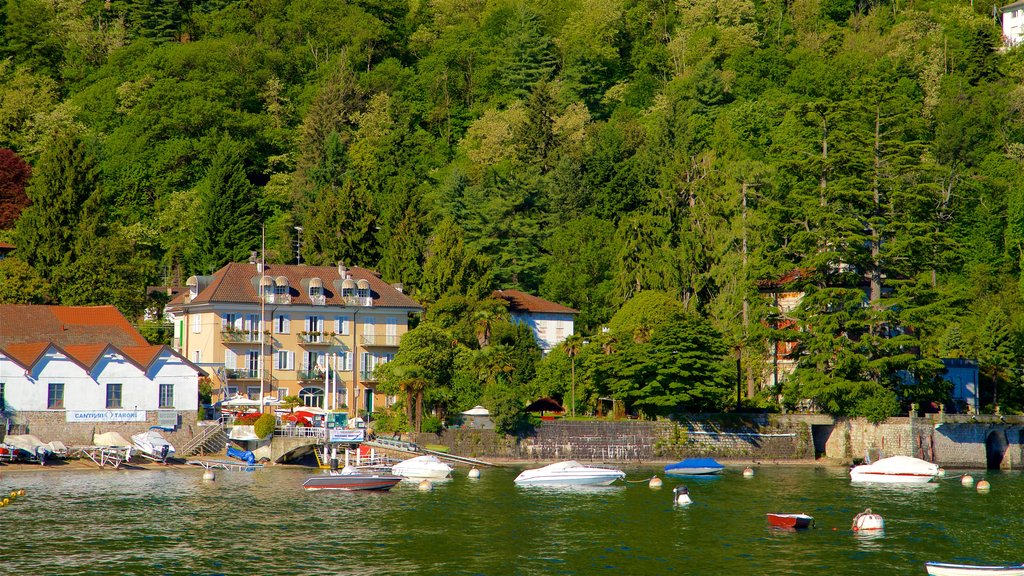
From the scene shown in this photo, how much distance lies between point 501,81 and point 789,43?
119 ft

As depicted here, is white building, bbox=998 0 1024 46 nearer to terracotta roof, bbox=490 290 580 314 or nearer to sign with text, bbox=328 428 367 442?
terracotta roof, bbox=490 290 580 314

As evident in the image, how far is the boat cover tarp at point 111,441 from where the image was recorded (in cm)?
7225

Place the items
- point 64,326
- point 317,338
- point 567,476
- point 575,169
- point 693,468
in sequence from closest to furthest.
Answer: point 567,476
point 693,468
point 64,326
point 317,338
point 575,169

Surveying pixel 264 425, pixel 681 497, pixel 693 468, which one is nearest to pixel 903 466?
pixel 693 468

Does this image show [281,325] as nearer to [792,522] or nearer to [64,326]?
[64,326]

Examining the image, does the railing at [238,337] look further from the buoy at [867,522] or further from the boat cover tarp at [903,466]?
the buoy at [867,522]

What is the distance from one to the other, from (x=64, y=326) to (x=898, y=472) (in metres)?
53.2

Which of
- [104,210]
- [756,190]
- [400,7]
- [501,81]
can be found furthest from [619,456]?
[400,7]

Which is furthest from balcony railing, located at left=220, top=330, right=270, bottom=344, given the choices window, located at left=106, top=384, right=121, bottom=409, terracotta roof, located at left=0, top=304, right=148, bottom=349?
window, located at left=106, top=384, right=121, bottom=409

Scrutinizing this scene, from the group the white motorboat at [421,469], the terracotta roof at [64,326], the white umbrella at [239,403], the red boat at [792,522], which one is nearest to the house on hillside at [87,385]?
the terracotta roof at [64,326]

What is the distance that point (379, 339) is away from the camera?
9475 cm

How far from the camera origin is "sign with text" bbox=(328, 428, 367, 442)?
7350 cm

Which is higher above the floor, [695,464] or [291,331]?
A: [291,331]

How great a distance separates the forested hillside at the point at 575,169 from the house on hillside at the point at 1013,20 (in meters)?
3.78
